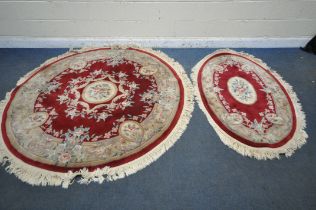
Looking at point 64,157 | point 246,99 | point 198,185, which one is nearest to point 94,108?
point 64,157

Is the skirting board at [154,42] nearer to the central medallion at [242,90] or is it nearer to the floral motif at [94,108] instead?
the floral motif at [94,108]

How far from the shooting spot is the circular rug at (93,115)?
1314mm

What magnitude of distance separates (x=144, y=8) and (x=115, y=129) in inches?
41.4

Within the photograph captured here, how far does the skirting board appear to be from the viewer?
207 cm

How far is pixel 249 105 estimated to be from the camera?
5.43ft

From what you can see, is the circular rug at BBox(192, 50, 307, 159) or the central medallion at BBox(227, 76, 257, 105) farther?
the central medallion at BBox(227, 76, 257, 105)

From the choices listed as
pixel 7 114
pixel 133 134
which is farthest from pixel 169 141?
pixel 7 114

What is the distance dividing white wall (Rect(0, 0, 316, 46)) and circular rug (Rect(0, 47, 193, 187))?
0.73 feet

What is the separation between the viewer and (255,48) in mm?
2203

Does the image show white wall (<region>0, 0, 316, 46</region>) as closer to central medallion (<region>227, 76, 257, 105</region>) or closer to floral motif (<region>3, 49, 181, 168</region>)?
floral motif (<region>3, 49, 181, 168</region>)

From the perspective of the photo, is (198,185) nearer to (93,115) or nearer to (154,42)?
(93,115)

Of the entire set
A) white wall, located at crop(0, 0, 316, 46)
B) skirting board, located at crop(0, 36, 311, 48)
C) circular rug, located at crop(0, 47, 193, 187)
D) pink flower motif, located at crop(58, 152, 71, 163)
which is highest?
white wall, located at crop(0, 0, 316, 46)

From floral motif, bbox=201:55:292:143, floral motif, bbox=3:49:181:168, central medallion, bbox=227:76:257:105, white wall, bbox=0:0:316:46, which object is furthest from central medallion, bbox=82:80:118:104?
central medallion, bbox=227:76:257:105

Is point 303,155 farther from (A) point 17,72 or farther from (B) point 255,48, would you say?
(A) point 17,72
